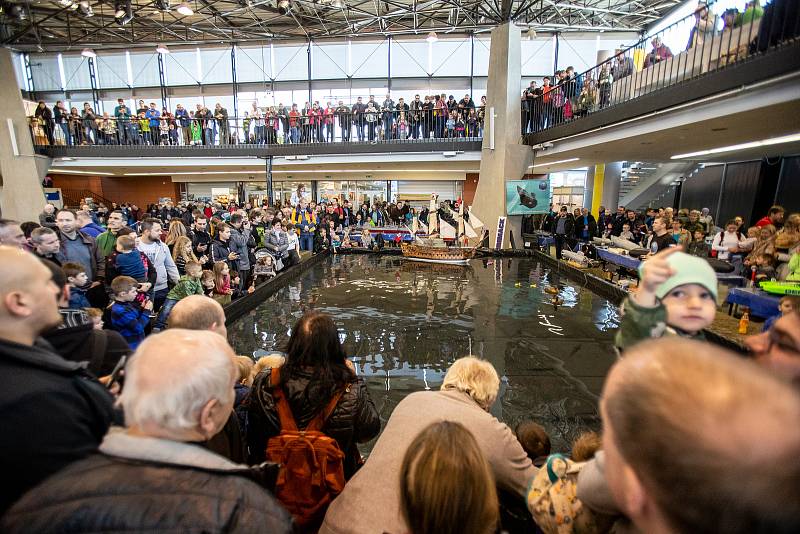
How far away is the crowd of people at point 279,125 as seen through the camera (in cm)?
1532

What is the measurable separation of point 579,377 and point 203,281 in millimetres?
5334

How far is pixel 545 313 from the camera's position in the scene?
7.15 m

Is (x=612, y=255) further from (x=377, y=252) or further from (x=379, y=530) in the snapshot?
(x=379, y=530)

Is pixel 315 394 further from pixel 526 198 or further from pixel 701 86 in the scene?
pixel 526 198

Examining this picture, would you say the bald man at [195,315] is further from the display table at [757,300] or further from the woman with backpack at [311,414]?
the display table at [757,300]

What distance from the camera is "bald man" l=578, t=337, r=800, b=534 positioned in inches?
20.6

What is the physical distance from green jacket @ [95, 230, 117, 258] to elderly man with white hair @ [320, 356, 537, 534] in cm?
539

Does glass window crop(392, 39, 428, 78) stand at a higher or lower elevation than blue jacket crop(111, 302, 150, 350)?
higher

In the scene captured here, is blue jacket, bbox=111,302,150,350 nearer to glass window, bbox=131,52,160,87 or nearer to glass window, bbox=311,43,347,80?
glass window, bbox=311,43,347,80

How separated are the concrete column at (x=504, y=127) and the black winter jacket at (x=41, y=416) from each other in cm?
1373

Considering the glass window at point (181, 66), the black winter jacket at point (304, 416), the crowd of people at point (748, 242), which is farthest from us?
the glass window at point (181, 66)

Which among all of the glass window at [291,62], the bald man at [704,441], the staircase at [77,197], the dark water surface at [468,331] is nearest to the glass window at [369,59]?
the glass window at [291,62]

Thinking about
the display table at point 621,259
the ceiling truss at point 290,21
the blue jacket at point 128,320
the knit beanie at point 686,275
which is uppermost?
the ceiling truss at point 290,21

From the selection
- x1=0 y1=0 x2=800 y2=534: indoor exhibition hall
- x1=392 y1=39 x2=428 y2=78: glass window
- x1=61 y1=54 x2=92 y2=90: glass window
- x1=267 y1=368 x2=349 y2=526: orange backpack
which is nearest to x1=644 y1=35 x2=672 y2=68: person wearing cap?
x1=0 y1=0 x2=800 y2=534: indoor exhibition hall
